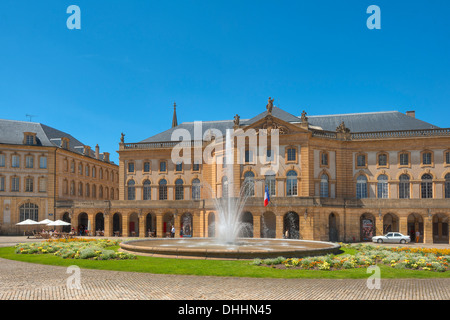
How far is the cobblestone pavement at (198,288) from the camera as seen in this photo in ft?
46.8

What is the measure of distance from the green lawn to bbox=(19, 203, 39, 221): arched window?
1500 inches

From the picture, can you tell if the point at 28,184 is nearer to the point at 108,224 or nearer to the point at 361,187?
the point at 108,224

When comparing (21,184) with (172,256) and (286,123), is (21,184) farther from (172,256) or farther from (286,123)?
(172,256)

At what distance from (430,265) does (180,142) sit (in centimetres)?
4179

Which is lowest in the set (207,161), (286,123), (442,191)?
(442,191)

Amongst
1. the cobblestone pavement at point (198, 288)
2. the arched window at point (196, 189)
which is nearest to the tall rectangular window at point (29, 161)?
the arched window at point (196, 189)

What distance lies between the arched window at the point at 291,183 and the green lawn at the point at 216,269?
2670cm

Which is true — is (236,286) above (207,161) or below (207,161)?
below

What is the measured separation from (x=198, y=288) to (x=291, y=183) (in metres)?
35.2

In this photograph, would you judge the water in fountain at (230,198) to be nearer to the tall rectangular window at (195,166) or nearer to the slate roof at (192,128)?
the tall rectangular window at (195,166)

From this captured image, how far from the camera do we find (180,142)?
59438mm

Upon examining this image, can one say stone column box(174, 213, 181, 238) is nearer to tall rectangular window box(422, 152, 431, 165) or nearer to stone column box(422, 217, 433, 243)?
stone column box(422, 217, 433, 243)

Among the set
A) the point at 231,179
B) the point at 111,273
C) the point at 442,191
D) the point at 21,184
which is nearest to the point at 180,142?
the point at 231,179

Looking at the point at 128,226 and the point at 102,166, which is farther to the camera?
the point at 102,166
